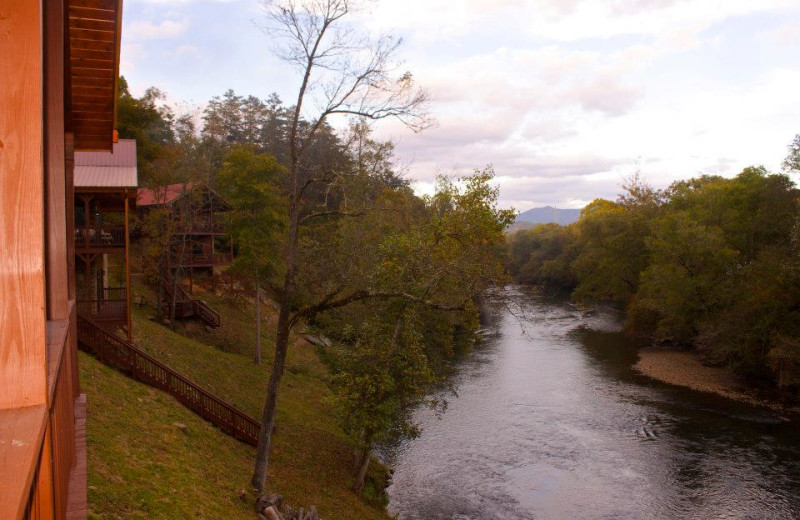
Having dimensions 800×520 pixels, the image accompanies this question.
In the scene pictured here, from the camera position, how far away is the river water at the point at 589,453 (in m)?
17.9

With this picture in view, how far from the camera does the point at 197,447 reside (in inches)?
578

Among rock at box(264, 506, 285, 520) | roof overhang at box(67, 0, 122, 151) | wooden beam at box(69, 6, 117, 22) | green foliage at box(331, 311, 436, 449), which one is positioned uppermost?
wooden beam at box(69, 6, 117, 22)

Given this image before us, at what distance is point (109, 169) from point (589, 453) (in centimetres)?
1958

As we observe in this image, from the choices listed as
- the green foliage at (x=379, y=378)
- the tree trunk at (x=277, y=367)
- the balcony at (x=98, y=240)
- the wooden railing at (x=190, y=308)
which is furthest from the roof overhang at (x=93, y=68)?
the wooden railing at (x=190, y=308)

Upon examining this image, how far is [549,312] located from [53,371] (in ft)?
170

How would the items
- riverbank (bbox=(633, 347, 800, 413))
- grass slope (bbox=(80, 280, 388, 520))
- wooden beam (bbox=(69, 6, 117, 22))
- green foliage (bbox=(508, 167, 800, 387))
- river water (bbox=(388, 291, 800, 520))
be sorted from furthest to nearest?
green foliage (bbox=(508, 167, 800, 387)), riverbank (bbox=(633, 347, 800, 413)), river water (bbox=(388, 291, 800, 520)), grass slope (bbox=(80, 280, 388, 520)), wooden beam (bbox=(69, 6, 117, 22))

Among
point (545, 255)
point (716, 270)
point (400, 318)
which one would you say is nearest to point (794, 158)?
point (716, 270)

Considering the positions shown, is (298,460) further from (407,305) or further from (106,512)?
(106,512)

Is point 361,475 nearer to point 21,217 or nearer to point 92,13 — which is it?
point 92,13

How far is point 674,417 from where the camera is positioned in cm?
2552

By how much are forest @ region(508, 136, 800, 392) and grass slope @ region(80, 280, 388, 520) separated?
21709 millimetres

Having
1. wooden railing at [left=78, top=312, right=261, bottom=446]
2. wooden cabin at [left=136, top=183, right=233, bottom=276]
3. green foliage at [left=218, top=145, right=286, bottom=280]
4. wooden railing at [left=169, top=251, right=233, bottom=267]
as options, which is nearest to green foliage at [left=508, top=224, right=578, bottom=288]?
wooden railing at [left=169, top=251, right=233, bottom=267]

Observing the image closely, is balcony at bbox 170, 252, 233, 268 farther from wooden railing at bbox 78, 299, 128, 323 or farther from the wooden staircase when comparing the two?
wooden railing at bbox 78, 299, 128, 323

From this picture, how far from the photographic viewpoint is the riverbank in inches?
1152
